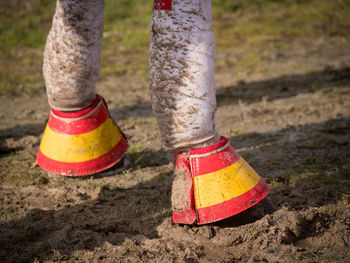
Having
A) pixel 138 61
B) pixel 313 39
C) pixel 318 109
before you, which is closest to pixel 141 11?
→ pixel 138 61

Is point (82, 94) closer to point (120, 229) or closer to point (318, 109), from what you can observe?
point (120, 229)

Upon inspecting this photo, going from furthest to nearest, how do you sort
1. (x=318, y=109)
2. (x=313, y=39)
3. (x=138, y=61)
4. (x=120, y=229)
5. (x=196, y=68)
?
(x=313, y=39), (x=138, y=61), (x=318, y=109), (x=120, y=229), (x=196, y=68)

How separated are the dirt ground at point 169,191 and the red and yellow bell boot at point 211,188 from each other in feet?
0.30

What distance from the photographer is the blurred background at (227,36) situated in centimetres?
495

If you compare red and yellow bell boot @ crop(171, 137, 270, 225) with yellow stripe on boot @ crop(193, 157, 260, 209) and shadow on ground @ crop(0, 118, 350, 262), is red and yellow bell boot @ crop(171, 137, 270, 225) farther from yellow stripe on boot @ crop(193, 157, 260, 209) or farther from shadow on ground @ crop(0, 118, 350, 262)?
shadow on ground @ crop(0, 118, 350, 262)

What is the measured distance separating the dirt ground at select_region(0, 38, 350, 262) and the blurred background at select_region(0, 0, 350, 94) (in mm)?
768

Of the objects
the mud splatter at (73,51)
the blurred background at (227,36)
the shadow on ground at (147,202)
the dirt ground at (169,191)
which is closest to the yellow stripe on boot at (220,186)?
the dirt ground at (169,191)

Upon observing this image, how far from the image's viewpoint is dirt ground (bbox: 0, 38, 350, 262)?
1.70 metres

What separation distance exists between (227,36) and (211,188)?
4863 millimetres

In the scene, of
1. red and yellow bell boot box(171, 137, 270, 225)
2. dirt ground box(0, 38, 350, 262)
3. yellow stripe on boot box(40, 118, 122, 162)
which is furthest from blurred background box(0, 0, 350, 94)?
red and yellow bell boot box(171, 137, 270, 225)

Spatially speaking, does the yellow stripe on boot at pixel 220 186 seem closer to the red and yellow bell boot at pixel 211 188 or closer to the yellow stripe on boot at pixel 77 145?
the red and yellow bell boot at pixel 211 188

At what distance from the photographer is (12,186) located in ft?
7.92

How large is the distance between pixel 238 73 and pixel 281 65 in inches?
25.4

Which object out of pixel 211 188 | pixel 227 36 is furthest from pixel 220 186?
pixel 227 36
